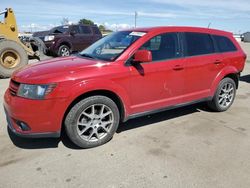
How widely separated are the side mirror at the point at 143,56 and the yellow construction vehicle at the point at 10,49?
6.46 m

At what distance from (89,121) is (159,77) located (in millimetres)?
1314

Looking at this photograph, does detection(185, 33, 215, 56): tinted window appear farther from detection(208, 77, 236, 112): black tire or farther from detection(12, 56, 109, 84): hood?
detection(12, 56, 109, 84): hood

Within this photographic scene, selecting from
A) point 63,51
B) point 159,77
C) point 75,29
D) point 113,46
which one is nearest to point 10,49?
point 63,51

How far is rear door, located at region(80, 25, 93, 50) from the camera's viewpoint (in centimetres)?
1492

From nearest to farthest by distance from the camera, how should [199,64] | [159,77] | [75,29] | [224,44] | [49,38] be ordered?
[159,77]
[199,64]
[224,44]
[49,38]
[75,29]

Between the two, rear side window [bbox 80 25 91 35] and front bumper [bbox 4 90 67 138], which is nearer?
front bumper [bbox 4 90 67 138]

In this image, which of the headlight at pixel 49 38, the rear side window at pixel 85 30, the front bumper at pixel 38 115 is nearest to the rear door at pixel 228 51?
the front bumper at pixel 38 115

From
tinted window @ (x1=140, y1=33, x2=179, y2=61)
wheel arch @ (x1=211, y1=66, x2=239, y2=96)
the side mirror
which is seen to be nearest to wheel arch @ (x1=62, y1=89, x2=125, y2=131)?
the side mirror

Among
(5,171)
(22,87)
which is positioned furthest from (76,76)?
(5,171)

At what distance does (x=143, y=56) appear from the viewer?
372cm

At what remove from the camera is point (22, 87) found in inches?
132

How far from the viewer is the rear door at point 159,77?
3971 millimetres

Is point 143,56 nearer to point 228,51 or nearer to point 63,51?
point 228,51

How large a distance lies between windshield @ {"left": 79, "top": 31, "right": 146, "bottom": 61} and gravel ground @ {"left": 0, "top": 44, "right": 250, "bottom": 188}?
4.23 feet
